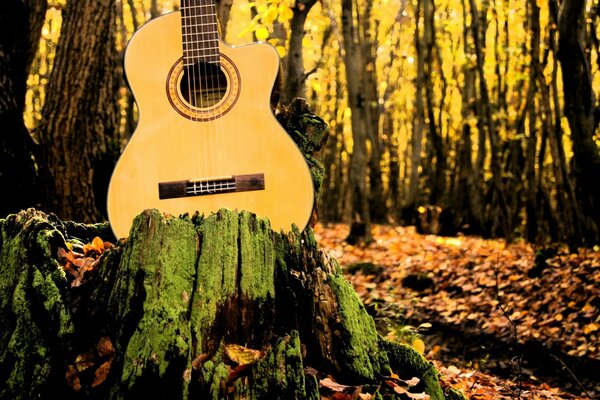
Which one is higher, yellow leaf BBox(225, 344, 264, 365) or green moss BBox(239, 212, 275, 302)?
green moss BBox(239, 212, 275, 302)

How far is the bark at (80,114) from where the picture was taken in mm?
5797

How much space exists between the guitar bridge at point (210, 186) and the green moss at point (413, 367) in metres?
1.26

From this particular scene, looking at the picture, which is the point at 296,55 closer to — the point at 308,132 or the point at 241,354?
the point at 308,132

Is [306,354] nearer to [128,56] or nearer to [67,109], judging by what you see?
[128,56]

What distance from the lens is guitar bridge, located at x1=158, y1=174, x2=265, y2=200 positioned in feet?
12.3

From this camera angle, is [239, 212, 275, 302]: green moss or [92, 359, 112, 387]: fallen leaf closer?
[92, 359, 112, 387]: fallen leaf

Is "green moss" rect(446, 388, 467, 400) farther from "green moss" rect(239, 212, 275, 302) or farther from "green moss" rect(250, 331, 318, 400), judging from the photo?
"green moss" rect(239, 212, 275, 302)

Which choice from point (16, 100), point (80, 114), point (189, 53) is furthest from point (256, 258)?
point (80, 114)

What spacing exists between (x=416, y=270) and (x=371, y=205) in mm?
7375

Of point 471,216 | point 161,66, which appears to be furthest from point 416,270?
point 161,66

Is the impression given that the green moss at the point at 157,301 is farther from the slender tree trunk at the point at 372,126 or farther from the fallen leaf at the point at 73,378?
the slender tree trunk at the point at 372,126

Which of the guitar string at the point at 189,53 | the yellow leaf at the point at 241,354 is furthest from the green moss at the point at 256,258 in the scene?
the guitar string at the point at 189,53

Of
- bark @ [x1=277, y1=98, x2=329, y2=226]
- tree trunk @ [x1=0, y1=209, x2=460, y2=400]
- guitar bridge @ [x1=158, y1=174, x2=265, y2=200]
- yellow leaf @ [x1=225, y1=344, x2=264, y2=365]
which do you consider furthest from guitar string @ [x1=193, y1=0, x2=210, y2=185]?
yellow leaf @ [x1=225, y1=344, x2=264, y2=365]

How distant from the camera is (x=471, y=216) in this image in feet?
46.2
